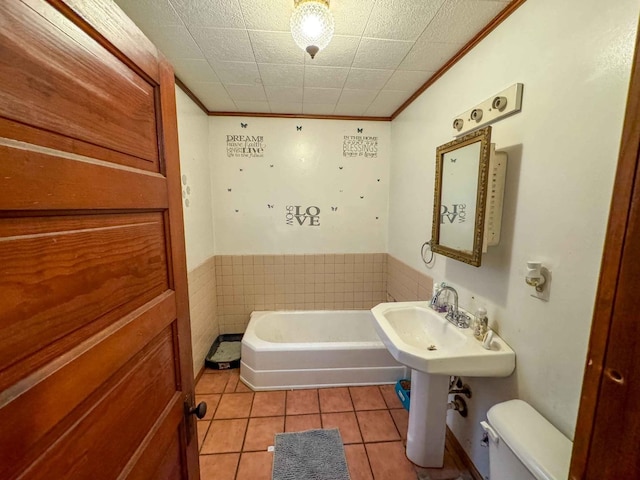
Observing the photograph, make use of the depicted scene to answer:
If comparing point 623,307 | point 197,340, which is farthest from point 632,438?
point 197,340

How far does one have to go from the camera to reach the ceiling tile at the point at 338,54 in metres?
1.44

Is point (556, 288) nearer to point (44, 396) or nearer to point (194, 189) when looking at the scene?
point (44, 396)

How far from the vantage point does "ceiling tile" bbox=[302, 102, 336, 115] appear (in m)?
2.35

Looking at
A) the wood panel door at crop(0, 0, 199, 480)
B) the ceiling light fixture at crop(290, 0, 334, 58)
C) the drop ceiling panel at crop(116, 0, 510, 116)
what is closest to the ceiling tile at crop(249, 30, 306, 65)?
the drop ceiling panel at crop(116, 0, 510, 116)

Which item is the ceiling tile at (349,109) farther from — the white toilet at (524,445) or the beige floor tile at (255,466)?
the beige floor tile at (255,466)

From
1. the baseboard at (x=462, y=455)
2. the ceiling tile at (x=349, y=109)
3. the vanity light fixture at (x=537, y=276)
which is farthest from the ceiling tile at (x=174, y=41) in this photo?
the baseboard at (x=462, y=455)

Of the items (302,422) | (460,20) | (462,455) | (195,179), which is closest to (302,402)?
(302,422)

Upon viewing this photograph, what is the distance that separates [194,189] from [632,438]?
245 centimetres

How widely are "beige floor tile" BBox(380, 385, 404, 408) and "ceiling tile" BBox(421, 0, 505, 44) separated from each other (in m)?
2.36

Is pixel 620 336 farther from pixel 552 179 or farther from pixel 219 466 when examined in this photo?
pixel 219 466

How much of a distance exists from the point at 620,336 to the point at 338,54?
67.8 inches

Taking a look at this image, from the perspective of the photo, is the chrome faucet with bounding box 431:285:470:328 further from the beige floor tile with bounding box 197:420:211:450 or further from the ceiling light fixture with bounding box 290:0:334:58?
the beige floor tile with bounding box 197:420:211:450

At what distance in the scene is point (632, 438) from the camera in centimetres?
43

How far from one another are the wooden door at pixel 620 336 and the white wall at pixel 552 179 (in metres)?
0.55
